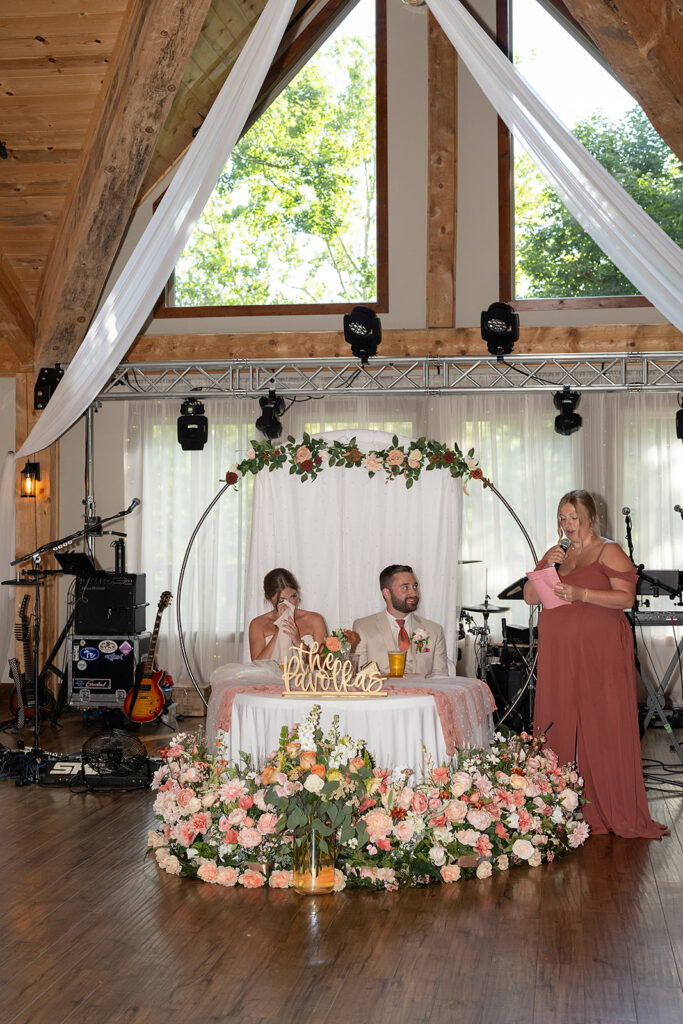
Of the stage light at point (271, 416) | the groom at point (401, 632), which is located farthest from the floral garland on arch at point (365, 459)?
the stage light at point (271, 416)

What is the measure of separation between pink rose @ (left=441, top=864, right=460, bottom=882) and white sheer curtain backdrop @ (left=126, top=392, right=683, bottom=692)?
16.6 feet

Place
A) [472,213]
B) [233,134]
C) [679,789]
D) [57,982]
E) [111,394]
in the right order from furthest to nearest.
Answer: [472,213] < [111,394] < [679,789] < [233,134] < [57,982]

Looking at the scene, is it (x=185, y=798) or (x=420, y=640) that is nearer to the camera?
(x=185, y=798)

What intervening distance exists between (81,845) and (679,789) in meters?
3.39

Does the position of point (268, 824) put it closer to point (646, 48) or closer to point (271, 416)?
point (646, 48)

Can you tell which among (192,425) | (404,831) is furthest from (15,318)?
(404,831)

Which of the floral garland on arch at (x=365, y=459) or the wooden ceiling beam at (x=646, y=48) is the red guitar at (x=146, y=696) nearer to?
the floral garland on arch at (x=365, y=459)

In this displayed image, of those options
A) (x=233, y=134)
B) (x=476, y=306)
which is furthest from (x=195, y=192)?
(x=476, y=306)

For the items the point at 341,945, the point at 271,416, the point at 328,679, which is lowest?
the point at 341,945

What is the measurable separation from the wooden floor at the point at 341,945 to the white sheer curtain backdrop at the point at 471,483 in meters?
4.58

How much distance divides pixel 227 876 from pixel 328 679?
102 cm

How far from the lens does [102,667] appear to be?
27.4ft

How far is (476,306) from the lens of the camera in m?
9.48

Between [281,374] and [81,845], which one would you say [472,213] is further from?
[81,845]
